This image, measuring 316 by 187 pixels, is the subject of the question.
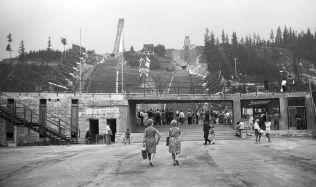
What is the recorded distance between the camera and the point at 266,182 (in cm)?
917

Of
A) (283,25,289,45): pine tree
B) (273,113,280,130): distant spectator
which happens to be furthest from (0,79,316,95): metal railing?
(283,25,289,45): pine tree

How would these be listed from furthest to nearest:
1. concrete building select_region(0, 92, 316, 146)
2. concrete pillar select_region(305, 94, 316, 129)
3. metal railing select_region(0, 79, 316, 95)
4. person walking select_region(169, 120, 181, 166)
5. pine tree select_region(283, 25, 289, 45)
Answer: pine tree select_region(283, 25, 289, 45) < metal railing select_region(0, 79, 316, 95) < concrete building select_region(0, 92, 316, 146) < concrete pillar select_region(305, 94, 316, 129) < person walking select_region(169, 120, 181, 166)

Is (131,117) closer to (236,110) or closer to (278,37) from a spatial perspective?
(236,110)

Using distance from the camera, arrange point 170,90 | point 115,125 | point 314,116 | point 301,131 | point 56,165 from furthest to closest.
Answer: point 170,90, point 115,125, point 314,116, point 301,131, point 56,165

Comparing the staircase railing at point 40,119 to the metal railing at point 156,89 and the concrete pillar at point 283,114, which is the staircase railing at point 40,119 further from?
the concrete pillar at point 283,114

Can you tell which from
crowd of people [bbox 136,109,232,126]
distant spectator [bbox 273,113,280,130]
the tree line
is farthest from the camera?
the tree line

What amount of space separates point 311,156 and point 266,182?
6.46 meters

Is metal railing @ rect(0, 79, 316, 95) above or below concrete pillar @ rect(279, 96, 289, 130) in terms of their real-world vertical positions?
above

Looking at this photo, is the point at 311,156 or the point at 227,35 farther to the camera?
the point at 227,35

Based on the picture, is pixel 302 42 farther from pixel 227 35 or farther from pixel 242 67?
pixel 242 67

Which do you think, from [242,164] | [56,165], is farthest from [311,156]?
[56,165]

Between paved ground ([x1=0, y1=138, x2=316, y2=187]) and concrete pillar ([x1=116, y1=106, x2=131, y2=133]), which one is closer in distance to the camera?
paved ground ([x1=0, y1=138, x2=316, y2=187])

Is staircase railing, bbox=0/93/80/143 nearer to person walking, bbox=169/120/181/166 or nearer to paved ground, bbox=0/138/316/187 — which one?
paved ground, bbox=0/138/316/187

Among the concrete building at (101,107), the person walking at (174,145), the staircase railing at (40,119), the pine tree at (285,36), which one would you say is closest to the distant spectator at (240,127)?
the concrete building at (101,107)
